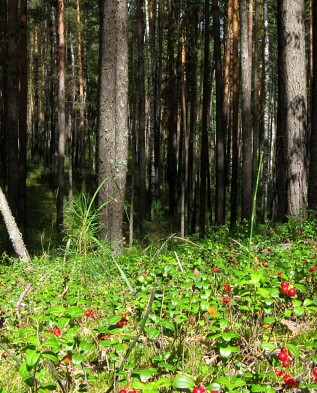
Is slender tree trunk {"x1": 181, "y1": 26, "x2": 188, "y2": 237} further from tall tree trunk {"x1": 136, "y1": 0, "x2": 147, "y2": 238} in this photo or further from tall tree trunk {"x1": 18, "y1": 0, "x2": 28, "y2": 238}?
tall tree trunk {"x1": 18, "y1": 0, "x2": 28, "y2": 238}

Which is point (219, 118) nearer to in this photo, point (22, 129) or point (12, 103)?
point (22, 129)

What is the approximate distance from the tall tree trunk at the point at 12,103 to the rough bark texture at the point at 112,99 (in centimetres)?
554

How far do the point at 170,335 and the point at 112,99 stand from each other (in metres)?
3.60

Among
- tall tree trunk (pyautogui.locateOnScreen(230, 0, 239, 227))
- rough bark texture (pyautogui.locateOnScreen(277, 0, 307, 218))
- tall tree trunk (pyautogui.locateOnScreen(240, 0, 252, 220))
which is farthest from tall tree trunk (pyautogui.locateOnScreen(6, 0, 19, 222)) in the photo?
tall tree trunk (pyautogui.locateOnScreen(230, 0, 239, 227))

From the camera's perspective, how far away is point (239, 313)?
104 inches

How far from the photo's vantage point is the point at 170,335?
2.34 m

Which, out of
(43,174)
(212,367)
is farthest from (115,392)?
(43,174)

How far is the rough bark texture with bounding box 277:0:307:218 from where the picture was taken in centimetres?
644

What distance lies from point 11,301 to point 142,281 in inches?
54.2

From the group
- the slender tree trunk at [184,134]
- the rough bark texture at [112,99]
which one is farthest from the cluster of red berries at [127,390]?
the slender tree trunk at [184,134]

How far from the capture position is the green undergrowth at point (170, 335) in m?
1.67

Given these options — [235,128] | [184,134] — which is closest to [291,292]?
[235,128]

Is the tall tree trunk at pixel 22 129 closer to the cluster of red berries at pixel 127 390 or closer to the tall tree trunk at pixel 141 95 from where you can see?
the tall tree trunk at pixel 141 95

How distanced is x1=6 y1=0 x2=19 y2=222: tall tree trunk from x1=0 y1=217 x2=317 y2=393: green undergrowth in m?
6.85
